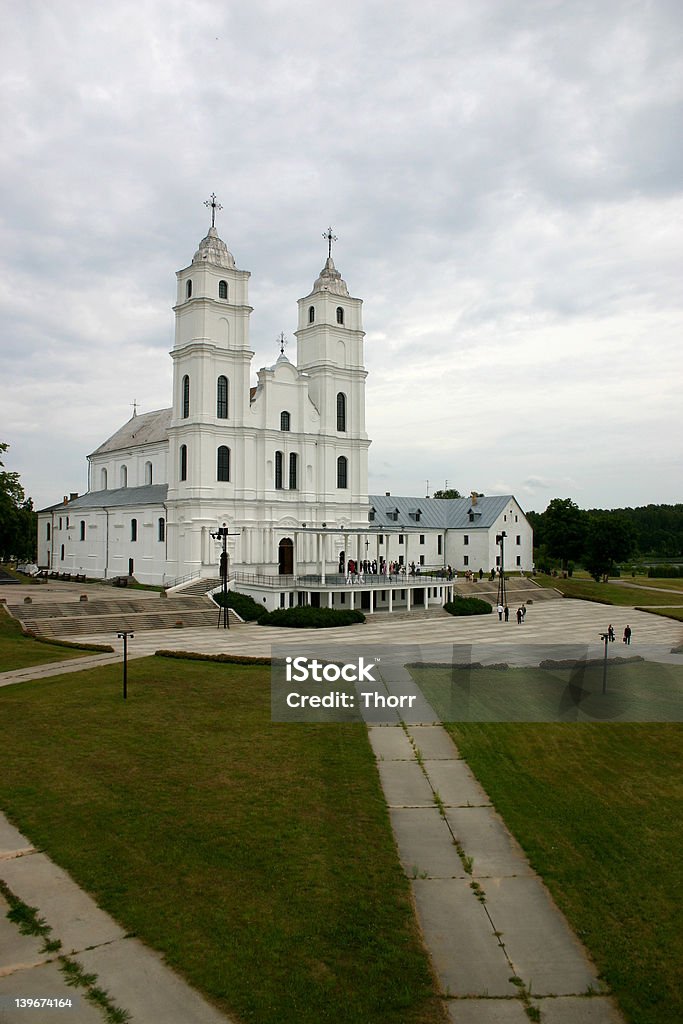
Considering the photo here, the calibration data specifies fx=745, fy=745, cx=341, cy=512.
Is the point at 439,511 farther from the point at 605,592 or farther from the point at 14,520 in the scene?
the point at 14,520

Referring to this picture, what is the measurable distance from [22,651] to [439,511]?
55.9 m

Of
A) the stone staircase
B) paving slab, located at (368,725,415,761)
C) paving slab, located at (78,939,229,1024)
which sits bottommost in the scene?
paving slab, located at (78,939,229,1024)

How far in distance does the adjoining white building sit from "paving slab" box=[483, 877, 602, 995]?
3712 cm

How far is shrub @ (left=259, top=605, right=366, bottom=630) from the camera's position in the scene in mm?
44719

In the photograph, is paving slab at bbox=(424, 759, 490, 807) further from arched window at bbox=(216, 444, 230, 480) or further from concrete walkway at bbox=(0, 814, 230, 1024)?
arched window at bbox=(216, 444, 230, 480)

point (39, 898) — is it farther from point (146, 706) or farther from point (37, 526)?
point (37, 526)

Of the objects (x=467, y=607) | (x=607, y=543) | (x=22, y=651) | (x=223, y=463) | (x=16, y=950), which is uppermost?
(x=223, y=463)

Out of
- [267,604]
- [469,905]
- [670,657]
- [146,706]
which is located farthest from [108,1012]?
[267,604]

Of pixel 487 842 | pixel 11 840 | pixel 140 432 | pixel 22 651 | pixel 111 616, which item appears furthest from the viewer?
pixel 140 432

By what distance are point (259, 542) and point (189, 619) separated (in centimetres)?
1433

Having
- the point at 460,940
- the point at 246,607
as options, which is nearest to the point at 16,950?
the point at 460,940

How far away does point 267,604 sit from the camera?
50312 mm

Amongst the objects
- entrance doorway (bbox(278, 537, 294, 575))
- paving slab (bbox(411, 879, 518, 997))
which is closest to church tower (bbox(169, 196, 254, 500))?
entrance doorway (bbox(278, 537, 294, 575))

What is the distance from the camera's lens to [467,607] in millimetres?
53656
